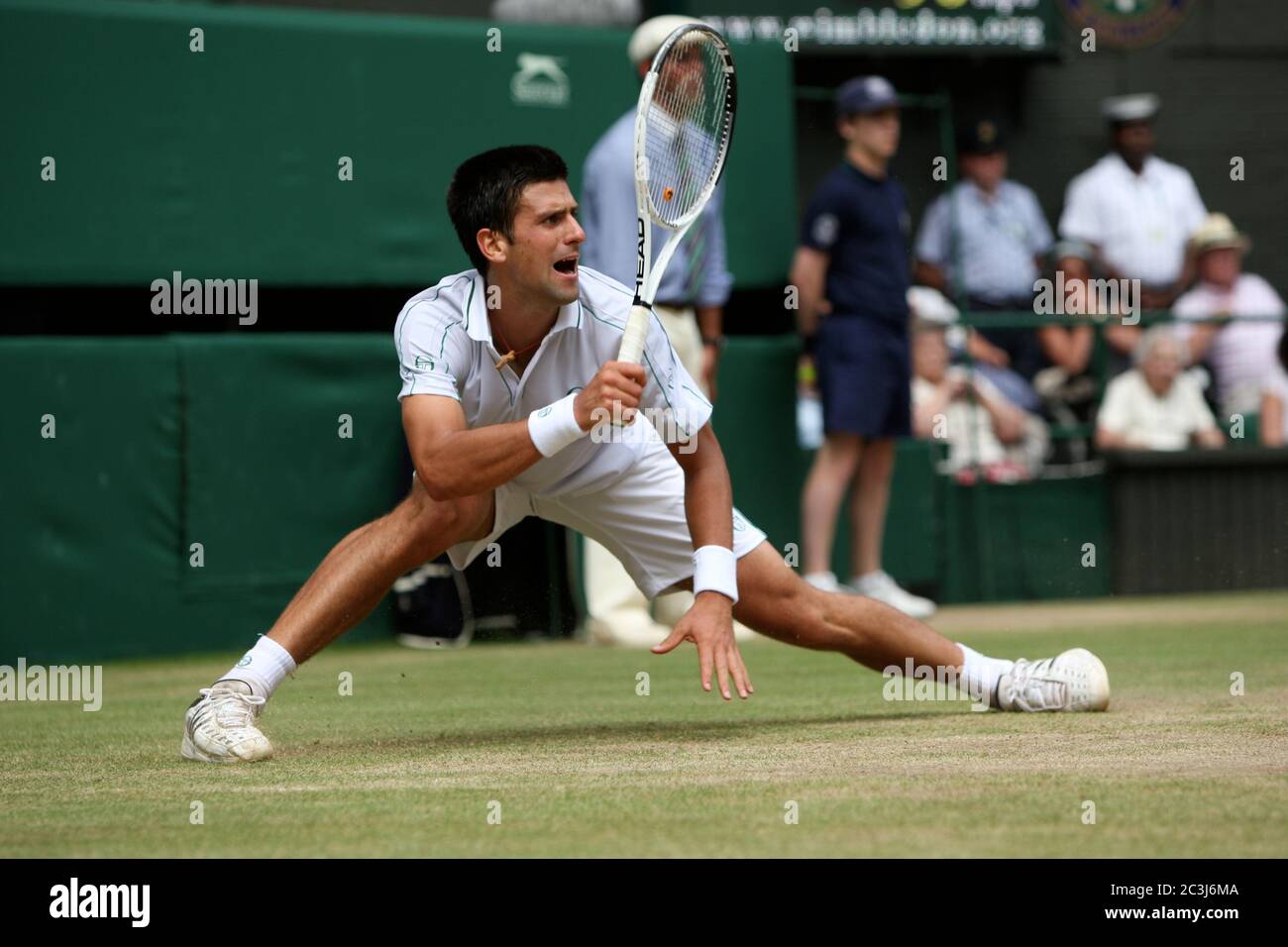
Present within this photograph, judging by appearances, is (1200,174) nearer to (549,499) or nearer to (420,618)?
(420,618)

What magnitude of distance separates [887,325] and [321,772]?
5.28 meters

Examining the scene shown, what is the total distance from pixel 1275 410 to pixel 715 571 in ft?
23.1

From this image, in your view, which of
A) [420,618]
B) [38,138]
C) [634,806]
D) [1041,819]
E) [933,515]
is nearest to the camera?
[1041,819]

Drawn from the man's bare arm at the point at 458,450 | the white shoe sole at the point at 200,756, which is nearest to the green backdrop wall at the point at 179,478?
the white shoe sole at the point at 200,756

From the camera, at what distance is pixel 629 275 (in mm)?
8031

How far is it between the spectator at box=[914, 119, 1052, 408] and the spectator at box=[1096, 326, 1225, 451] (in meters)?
0.44

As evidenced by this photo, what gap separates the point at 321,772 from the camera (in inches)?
177

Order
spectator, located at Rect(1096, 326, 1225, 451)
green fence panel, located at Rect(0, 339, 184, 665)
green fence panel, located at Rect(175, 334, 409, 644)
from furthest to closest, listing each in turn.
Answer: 1. spectator, located at Rect(1096, 326, 1225, 451)
2. green fence panel, located at Rect(175, 334, 409, 644)
3. green fence panel, located at Rect(0, 339, 184, 665)

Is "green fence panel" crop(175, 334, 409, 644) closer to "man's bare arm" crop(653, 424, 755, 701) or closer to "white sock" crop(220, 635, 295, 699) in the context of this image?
"white sock" crop(220, 635, 295, 699)
